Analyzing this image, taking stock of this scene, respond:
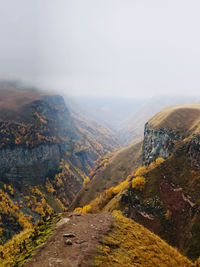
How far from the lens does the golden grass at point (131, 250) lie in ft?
57.6

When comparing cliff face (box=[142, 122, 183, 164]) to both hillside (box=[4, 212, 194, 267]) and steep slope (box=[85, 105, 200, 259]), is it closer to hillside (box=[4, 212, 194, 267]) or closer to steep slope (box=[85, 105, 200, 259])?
steep slope (box=[85, 105, 200, 259])

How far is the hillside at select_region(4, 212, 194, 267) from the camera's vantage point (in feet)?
53.1

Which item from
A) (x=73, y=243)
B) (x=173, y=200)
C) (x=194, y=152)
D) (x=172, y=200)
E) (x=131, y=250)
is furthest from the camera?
(x=194, y=152)

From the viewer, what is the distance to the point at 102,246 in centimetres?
1869

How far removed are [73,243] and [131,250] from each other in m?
6.88

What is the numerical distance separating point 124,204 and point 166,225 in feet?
60.5

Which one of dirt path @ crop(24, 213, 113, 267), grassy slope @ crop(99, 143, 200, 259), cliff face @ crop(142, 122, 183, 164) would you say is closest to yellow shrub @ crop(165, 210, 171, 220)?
grassy slope @ crop(99, 143, 200, 259)

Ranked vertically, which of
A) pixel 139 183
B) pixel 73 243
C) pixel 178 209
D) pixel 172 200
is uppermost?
pixel 73 243

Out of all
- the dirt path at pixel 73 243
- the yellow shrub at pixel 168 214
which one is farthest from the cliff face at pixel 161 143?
the dirt path at pixel 73 243

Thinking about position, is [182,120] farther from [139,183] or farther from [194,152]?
[139,183]

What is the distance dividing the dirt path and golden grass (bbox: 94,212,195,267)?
107 cm

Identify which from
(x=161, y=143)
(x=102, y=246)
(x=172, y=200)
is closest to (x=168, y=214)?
(x=172, y=200)

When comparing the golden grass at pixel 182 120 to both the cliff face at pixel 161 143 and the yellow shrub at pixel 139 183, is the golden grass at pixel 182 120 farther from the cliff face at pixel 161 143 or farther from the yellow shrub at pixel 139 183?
the yellow shrub at pixel 139 183

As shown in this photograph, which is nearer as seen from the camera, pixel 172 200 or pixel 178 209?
pixel 178 209
